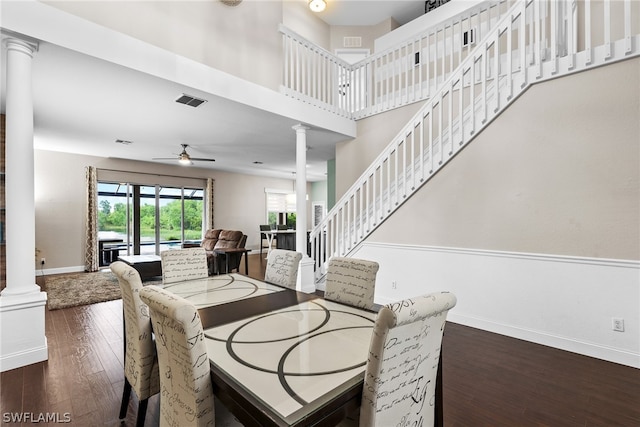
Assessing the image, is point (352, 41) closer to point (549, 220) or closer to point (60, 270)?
point (549, 220)

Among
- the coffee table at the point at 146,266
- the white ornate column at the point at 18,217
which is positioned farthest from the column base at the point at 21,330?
the coffee table at the point at 146,266

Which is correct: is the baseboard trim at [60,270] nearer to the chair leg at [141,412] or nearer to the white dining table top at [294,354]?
the chair leg at [141,412]

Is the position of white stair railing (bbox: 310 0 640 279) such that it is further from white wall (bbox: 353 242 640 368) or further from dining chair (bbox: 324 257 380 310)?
dining chair (bbox: 324 257 380 310)

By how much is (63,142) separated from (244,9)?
4.24 meters

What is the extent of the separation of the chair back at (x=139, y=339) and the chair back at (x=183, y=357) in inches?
18.3

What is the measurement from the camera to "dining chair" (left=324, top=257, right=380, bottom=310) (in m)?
2.04

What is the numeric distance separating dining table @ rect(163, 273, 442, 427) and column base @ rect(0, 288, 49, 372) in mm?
1536

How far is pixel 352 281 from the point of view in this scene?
6.91 feet

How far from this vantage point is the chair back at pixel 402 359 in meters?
0.97

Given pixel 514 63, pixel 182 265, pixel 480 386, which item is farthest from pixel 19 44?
pixel 514 63

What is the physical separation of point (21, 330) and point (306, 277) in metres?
3.11

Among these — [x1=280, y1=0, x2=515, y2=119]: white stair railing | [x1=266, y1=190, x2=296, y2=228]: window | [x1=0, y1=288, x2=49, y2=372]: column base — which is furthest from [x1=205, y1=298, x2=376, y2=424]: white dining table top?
[x1=266, y1=190, x2=296, y2=228]: window

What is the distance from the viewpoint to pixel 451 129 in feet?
11.2

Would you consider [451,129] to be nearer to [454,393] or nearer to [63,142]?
[454,393]
